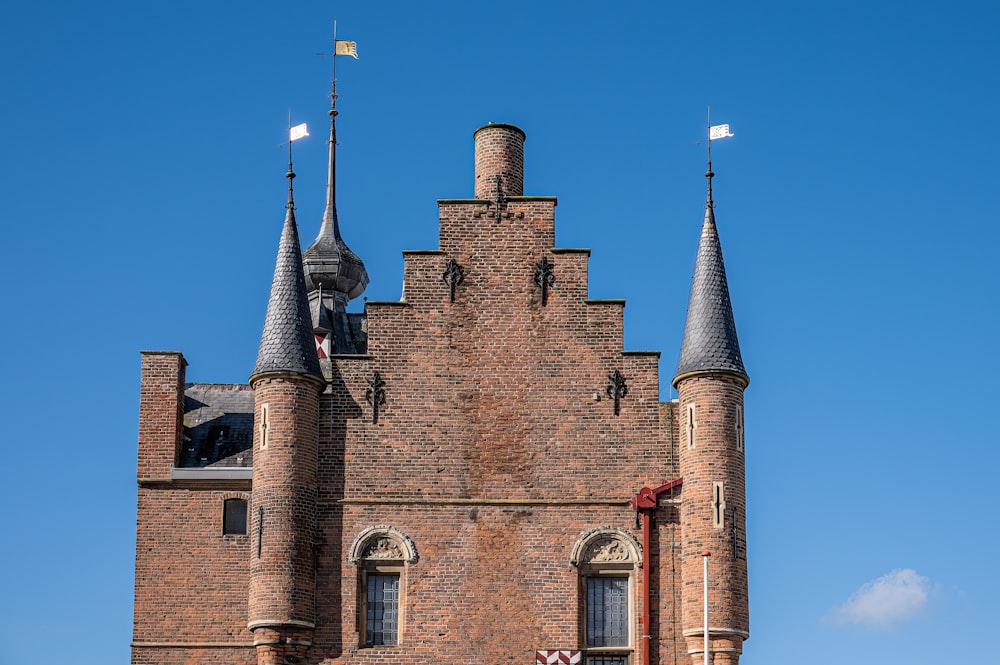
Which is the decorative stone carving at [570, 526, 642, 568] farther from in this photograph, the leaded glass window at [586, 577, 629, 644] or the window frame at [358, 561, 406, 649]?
the window frame at [358, 561, 406, 649]

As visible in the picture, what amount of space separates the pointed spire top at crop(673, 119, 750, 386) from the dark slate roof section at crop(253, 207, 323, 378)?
7.82 metres

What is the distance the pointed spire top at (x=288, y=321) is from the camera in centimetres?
4159

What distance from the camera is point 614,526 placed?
41094mm

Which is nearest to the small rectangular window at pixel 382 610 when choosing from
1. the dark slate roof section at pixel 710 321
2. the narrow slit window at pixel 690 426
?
the narrow slit window at pixel 690 426

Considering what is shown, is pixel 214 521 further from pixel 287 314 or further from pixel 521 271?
pixel 521 271

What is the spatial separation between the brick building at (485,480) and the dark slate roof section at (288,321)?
6cm

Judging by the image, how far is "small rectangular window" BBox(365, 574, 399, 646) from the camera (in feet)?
134

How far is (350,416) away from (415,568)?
3508 millimetres

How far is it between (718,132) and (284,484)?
12136 millimetres

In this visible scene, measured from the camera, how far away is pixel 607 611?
40938mm

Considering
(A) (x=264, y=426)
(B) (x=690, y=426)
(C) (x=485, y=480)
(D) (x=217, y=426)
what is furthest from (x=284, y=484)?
(B) (x=690, y=426)

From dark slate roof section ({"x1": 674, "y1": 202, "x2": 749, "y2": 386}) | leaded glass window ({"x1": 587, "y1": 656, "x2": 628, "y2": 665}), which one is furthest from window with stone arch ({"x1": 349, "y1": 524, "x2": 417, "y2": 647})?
dark slate roof section ({"x1": 674, "y1": 202, "x2": 749, "y2": 386})

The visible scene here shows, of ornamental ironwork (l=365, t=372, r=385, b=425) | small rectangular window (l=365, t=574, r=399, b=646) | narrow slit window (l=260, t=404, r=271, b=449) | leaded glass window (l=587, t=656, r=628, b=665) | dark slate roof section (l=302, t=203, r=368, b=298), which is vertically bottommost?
leaded glass window (l=587, t=656, r=628, b=665)

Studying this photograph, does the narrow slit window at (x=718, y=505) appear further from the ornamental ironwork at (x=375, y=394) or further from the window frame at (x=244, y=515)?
the window frame at (x=244, y=515)
